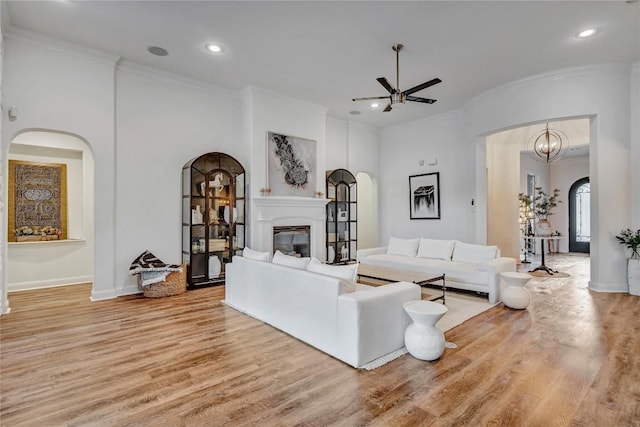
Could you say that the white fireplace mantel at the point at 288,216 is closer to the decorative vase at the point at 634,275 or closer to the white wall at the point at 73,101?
the white wall at the point at 73,101

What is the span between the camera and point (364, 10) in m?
3.56

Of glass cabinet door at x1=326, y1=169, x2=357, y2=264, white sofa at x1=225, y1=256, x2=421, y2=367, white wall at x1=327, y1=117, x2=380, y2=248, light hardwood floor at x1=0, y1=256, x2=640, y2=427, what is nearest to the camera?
light hardwood floor at x1=0, y1=256, x2=640, y2=427

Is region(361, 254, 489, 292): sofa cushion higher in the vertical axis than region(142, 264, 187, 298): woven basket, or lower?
higher

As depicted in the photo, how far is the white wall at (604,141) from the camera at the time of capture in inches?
196

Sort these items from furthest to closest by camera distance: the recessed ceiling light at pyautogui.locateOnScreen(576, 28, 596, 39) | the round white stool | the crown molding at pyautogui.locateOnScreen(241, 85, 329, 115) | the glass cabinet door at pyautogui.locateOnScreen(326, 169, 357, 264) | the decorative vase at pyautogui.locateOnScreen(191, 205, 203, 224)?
the glass cabinet door at pyautogui.locateOnScreen(326, 169, 357, 264) < the crown molding at pyautogui.locateOnScreen(241, 85, 329, 115) < the decorative vase at pyautogui.locateOnScreen(191, 205, 203, 224) < the round white stool < the recessed ceiling light at pyautogui.locateOnScreen(576, 28, 596, 39)

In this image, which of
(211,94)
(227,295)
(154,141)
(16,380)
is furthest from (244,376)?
(211,94)

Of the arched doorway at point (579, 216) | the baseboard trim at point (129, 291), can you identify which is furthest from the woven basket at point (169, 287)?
the arched doorway at point (579, 216)

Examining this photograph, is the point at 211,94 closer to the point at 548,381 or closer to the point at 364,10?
the point at 364,10

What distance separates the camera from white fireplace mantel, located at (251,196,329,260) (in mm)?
5785

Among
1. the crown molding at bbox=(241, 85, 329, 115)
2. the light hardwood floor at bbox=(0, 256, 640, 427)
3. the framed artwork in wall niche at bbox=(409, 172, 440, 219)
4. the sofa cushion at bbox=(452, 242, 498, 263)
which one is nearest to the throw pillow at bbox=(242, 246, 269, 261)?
the light hardwood floor at bbox=(0, 256, 640, 427)

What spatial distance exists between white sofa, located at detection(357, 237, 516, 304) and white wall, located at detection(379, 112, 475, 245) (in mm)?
1149

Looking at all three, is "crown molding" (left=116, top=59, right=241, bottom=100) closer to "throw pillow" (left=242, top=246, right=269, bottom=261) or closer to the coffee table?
"throw pillow" (left=242, top=246, right=269, bottom=261)

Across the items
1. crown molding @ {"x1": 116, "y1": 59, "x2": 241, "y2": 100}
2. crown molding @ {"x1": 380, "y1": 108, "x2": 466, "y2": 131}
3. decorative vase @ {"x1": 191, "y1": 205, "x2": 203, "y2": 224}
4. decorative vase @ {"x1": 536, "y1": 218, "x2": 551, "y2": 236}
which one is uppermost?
crown molding @ {"x1": 116, "y1": 59, "x2": 241, "y2": 100}

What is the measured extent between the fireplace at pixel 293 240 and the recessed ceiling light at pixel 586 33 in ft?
15.8
